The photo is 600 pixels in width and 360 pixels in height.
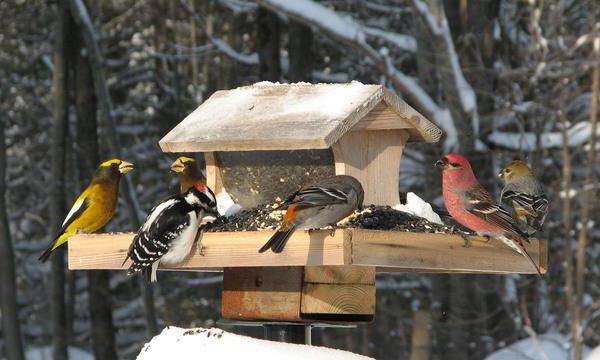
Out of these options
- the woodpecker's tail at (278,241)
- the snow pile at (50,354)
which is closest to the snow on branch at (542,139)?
the woodpecker's tail at (278,241)

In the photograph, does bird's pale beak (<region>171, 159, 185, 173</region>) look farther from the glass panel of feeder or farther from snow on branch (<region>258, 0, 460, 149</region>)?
snow on branch (<region>258, 0, 460, 149</region>)

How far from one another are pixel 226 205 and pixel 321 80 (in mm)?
10708

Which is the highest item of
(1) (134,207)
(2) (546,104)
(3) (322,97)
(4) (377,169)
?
(3) (322,97)

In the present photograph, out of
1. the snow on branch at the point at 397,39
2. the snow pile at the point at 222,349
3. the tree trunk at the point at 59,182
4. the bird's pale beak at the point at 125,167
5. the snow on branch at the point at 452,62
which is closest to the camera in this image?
the snow pile at the point at 222,349

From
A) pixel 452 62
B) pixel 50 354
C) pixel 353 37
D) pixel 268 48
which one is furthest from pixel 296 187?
pixel 50 354

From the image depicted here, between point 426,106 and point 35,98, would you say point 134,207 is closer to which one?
point 426,106

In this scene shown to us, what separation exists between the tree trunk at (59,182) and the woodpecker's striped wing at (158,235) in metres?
9.92

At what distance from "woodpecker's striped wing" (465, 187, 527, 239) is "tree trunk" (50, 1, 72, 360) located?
9961 mm

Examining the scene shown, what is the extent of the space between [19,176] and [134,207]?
6.70 meters

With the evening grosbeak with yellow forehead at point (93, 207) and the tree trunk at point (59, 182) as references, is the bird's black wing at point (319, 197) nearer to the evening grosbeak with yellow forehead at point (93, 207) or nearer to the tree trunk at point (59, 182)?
the evening grosbeak with yellow forehead at point (93, 207)

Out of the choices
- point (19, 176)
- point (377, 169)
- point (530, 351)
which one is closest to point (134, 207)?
point (530, 351)

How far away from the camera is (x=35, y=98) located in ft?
63.3

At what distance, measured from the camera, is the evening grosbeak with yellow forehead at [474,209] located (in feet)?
18.1

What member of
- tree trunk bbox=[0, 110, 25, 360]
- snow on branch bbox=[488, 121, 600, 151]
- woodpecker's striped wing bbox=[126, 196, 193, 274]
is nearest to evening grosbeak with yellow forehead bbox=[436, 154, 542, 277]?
woodpecker's striped wing bbox=[126, 196, 193, 274]
